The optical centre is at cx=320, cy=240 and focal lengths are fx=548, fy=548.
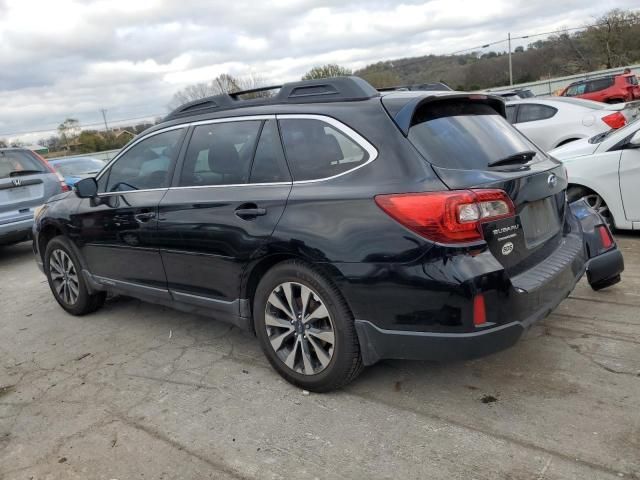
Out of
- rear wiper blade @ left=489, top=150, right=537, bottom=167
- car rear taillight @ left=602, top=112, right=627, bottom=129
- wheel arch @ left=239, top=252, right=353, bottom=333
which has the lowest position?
wheel arch @ left=239, top=252, right=353, bottom=333

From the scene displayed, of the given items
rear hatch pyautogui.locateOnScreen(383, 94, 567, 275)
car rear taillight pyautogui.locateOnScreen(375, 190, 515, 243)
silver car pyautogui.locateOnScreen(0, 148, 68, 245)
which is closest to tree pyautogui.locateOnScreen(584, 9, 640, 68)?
silver car pyautogui.locateOnScreen(0, 148, 68, 245)

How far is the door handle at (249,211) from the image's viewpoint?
10.6ft

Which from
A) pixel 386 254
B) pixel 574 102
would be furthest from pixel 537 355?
pixel 574 102

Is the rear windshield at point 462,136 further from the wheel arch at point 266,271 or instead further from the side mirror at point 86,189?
the side mirror at point 86,189

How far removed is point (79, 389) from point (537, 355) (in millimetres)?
3024

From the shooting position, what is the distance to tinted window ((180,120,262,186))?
3496 millimetres

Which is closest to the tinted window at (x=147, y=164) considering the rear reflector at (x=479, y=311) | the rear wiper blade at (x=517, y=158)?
the rear wiper blade at (x=517, y=158)

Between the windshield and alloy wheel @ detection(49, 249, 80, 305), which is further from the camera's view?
the windshield

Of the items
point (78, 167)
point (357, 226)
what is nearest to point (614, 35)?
A: point (78, 167)

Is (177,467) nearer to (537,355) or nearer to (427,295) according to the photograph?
(427,295)

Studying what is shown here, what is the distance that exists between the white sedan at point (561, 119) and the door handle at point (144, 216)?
6.83m

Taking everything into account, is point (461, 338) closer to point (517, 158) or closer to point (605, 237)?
point (517, 158)

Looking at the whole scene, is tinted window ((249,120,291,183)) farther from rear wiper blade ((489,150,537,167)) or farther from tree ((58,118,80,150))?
tree ((58,118,80,150))

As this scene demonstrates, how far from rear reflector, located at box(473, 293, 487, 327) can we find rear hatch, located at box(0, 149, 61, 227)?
286 inches
